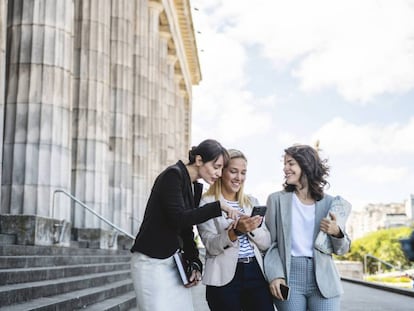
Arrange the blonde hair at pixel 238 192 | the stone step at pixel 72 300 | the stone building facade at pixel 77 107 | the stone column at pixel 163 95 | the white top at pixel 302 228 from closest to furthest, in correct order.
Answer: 1. the white top at pixel 302 228
2. the blonde hair at pixel 238 192
3. the stone step at pixel 72 300
4. the stone building facade at pixel 77 107
5. the stone column at pixel 163 95

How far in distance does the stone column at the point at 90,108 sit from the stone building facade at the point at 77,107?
3cm

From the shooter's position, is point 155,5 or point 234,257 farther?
point 155,5

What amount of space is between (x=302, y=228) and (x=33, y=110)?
12.6 m

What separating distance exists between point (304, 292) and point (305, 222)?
0.42 metres

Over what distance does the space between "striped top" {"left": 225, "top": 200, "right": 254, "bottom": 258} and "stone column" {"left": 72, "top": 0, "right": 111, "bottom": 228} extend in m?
17.4

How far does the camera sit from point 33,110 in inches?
656

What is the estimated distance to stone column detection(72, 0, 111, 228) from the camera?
22.5 m

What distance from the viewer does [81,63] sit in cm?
2281

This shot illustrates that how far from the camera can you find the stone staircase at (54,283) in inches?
334

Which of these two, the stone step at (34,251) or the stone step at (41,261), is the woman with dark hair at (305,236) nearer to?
the stone step at (41,261)

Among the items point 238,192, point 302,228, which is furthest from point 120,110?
point 302,228

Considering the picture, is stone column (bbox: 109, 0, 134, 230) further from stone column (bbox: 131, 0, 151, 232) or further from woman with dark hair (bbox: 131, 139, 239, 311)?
woman with dark hair (bbox: 131, 139, 239, 311)

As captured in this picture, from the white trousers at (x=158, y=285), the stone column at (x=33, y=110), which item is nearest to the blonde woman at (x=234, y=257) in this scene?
the white trousers at (x=158, y=285)

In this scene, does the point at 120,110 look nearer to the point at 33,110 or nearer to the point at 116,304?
the point at 33,110
